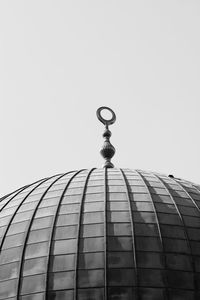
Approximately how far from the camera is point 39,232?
2989cm

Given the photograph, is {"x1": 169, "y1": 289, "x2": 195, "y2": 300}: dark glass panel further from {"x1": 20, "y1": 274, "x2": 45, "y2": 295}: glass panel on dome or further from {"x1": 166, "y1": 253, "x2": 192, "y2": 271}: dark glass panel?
{"x1": 20, "y1": 274, "x2": 45, "y2": 295}: glass panel on dome

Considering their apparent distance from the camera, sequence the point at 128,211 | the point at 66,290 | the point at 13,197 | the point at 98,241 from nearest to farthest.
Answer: the point at 66,290 → the point at 98,241 → the point at 128,211 → the point at 13,197

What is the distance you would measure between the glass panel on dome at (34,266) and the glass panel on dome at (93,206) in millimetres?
3640

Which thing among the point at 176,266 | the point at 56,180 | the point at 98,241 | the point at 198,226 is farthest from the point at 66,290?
the point at 56,180

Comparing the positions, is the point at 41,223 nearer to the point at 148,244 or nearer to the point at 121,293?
the point at 148,244

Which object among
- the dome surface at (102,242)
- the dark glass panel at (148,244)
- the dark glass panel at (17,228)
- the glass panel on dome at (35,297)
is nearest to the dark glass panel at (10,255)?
the dome surface at (102,242)

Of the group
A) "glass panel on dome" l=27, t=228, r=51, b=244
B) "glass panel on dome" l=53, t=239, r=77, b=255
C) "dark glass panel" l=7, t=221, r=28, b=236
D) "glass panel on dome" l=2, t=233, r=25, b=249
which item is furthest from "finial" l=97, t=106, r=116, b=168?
"glass panel on dome" l=53, t=239, r=77, b=255

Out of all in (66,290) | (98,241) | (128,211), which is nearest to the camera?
(66,290)

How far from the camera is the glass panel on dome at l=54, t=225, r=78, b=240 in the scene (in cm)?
2920

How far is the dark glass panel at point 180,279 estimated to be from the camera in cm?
2733

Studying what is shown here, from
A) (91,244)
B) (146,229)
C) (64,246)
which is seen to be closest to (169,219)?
(146,229)

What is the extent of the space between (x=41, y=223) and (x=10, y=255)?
2198mm

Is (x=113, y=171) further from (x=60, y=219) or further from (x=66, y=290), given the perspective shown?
(x=66, y=290)

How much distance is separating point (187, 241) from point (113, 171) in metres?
8.33
